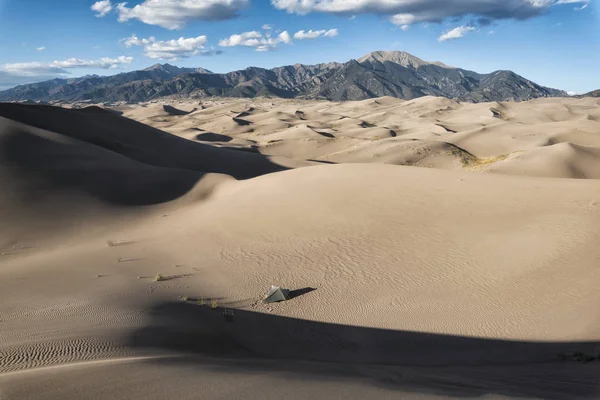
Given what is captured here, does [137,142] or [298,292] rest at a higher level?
[137,142]

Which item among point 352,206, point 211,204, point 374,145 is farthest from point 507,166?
point 211,204

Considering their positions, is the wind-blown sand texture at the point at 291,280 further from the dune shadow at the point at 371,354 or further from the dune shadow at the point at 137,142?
the dune shadow at the point at 137,142

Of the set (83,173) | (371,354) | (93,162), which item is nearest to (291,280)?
(371,354)

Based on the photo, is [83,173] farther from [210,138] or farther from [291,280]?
[210,138]

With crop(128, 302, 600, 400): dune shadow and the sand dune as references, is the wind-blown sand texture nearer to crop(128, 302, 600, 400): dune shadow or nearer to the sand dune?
crop(128, 302, 600, 400): dune shadow

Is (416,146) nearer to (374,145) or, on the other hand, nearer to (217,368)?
(374,145)
